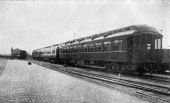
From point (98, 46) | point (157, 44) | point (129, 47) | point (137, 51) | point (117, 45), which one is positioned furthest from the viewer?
point (98, 46)

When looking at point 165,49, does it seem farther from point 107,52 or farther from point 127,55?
point 107,52

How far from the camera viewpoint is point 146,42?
46.7ft

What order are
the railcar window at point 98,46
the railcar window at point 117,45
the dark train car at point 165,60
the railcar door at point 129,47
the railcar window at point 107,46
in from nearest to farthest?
the railcar door at point 129,47
the dark train car at point 165,60
the railcar window at point 117,45
the railcar window at point 107,46
the railcar window at point 98,46

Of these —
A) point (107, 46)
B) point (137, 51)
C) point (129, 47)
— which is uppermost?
point (107, 46)

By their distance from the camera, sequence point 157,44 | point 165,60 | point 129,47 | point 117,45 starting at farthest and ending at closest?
point 117,45 < point 157,44 < point 165,60 < point 129,47

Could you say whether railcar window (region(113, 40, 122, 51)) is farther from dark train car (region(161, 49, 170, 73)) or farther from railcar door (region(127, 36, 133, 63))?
dark train car (region(161, 49, 170, 73))

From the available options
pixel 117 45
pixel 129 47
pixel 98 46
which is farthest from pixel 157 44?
pixel 98 46

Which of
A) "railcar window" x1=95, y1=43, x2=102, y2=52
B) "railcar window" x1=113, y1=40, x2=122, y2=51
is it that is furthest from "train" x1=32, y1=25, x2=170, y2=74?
"railcar window" x1=95, y1=43, x2=102, y2=52

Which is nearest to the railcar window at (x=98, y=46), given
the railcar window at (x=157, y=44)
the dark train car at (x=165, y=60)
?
the railcar window at (x=157, y=44)

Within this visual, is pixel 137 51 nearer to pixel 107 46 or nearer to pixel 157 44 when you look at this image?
pixel 157 44

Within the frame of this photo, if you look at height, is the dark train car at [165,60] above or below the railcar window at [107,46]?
below

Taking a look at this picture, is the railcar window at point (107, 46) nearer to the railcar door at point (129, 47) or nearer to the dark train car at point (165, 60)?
the railcar door at point (129, 47)

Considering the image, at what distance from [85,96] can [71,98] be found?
62 centimetres

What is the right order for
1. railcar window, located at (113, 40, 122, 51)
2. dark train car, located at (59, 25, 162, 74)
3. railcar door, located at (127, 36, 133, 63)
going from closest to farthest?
dark train car, located at (59, 25, 162, 74), railcar door, located at (127, 36, 133, 63), railcar window, located at (113, 40, 122, 51)
